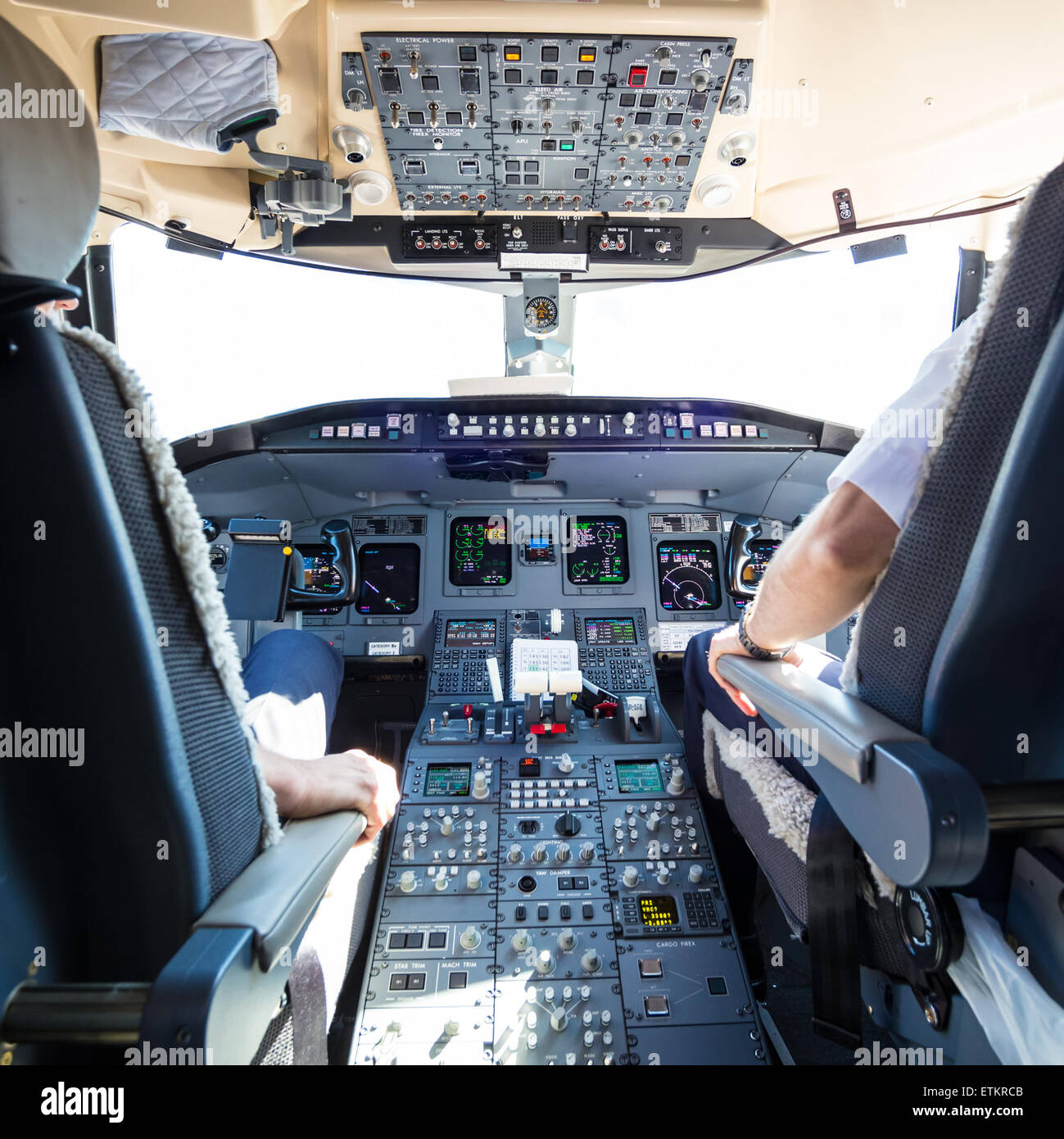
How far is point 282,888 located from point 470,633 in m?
1.90

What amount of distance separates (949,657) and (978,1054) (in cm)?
51

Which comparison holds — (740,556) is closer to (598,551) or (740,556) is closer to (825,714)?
(598,551)

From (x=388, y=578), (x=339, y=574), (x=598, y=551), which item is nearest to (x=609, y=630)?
(x=598, y=551)

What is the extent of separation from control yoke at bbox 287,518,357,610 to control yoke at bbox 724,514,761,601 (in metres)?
1.52

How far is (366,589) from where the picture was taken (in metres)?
2.67

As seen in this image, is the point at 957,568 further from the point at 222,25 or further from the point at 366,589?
A: the point at 366,589

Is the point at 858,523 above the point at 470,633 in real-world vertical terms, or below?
above

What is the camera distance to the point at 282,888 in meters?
0.65

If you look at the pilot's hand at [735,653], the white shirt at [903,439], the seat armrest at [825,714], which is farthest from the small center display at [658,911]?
the white shirt at [903,439]

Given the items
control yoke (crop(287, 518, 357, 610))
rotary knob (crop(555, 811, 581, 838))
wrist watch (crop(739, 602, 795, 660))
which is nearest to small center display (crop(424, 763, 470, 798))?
rotary knob (crop(555, 811, 581, 838))

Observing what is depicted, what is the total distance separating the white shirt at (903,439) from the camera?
804 mm

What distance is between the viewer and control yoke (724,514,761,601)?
8.57ft

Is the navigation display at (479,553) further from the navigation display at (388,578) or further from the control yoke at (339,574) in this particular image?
the control yoke at (339,574)
